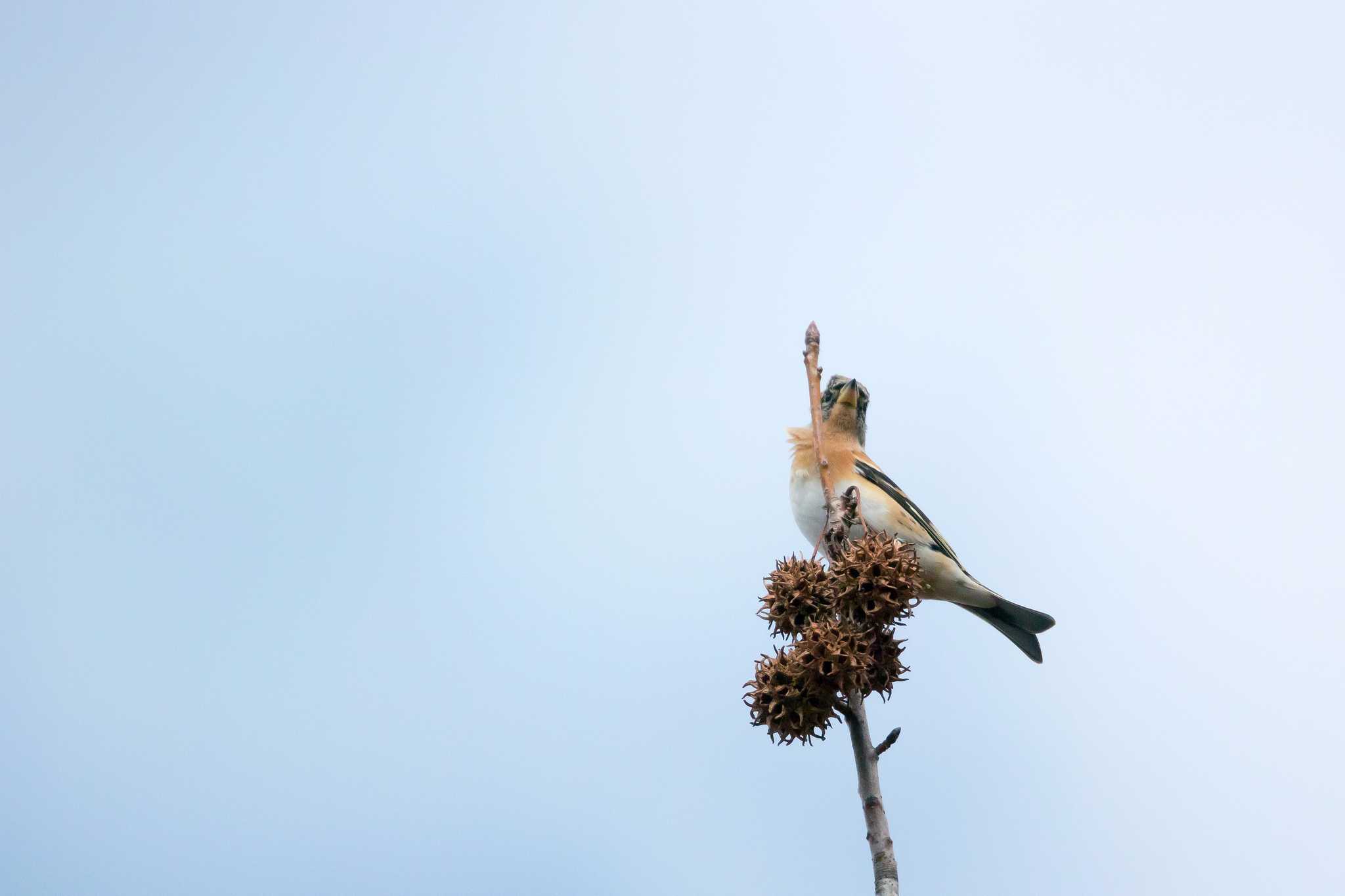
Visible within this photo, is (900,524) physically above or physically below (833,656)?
above

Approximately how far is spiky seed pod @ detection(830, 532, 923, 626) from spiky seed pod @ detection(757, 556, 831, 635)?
6cm

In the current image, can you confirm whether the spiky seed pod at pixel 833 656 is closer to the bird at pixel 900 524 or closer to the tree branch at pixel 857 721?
the tree branch at pixel 857 721

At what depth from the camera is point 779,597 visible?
19.1 ft

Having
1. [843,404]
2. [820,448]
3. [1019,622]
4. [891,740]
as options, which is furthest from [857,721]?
[843,404]

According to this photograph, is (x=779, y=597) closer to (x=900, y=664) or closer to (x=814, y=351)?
(x=900, y=664)

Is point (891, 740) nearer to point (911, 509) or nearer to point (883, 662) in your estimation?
point (883, 662)

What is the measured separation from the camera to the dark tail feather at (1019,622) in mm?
10547

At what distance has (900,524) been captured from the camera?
395 inches

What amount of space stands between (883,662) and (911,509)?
4.90 meters

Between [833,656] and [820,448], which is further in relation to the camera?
[820,448]

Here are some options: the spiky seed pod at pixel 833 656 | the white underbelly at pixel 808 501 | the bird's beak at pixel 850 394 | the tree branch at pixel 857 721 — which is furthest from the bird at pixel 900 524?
the spiky seed pod at pixel 833 656

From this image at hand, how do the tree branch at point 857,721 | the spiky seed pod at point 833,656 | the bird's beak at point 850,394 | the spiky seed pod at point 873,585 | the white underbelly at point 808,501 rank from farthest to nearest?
the bird's beak at point 850,394
the white underbelly at point 808,501
the spiky seed pod at point 873,585
the spiky seed pod at point 833,656
the tree branch at point 857,721

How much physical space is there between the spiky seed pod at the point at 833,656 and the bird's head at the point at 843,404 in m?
6.34

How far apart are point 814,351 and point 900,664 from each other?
1.58 m
